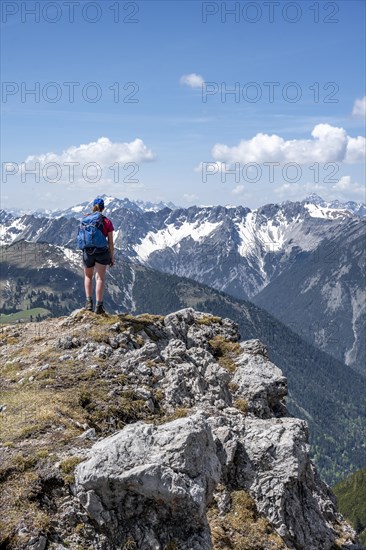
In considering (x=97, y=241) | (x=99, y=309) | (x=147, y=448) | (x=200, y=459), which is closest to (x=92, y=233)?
(x=97, y=241)

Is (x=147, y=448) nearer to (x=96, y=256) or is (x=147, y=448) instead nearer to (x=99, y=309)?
(x=96, y=256)

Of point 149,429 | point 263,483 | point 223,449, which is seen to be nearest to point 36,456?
point 149,429

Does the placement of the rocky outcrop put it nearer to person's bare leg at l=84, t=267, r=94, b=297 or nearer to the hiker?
person's bare leg at l=84, t=267, r=94, b=297

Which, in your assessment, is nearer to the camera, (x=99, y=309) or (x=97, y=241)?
(x=97, y=241)

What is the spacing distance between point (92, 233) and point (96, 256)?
144 centimetres

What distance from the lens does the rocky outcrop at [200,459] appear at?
1416 cm

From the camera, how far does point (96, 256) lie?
92.0 ft

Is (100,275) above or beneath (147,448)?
above

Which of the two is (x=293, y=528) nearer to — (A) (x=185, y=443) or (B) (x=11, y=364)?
(A) (x=185, y=443)

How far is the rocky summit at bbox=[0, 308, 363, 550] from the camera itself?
1406cm

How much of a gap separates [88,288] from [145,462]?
640 inches

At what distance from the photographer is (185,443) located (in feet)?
49.7

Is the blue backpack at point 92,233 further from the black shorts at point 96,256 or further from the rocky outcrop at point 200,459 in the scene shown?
the rocky outcrop at point 200,459

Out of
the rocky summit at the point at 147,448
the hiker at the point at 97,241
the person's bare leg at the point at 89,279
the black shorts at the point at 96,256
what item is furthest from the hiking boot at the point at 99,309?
the black shorts at the point at 96,256
